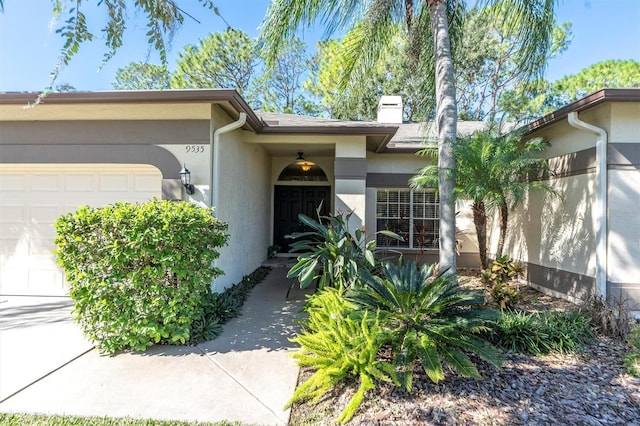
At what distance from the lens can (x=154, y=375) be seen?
357 centimetres

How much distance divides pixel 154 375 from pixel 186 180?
10.5 ft

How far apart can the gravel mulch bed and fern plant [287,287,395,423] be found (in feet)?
0.37

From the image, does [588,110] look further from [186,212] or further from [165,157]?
[165,157]

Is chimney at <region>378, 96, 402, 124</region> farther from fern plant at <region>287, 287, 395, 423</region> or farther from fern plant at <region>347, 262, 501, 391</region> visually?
fern plant at <region>287, 287, 395, 423</region>

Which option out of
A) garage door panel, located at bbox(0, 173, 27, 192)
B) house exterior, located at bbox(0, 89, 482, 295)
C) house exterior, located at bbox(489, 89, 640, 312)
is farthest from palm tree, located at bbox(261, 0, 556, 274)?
garage door panel, located at bbox(0, 173, 27, 192)

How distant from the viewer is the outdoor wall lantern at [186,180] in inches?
221

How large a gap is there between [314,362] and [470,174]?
182 inches

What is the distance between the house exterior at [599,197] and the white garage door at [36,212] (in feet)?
28.9

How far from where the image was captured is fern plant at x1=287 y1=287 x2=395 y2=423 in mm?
2992

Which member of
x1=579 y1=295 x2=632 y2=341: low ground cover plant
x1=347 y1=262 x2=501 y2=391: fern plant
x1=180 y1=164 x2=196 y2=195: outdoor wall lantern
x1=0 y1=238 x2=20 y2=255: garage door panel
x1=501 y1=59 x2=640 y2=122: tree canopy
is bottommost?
x1=579 y1=295 x2=632 y2=341: low ground cover plant

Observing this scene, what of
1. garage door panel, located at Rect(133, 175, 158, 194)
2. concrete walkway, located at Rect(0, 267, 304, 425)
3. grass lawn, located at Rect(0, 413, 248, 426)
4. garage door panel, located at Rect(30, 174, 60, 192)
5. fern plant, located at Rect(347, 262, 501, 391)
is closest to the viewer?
grass lawn, located at Rect(0, 413, 248, 426)

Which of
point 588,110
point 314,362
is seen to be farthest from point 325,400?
point 588,110

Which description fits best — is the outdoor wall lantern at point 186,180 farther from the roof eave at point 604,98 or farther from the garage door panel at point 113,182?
the roof eave at point 604,98

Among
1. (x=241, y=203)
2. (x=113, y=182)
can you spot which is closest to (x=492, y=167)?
(x=241, y=203)
